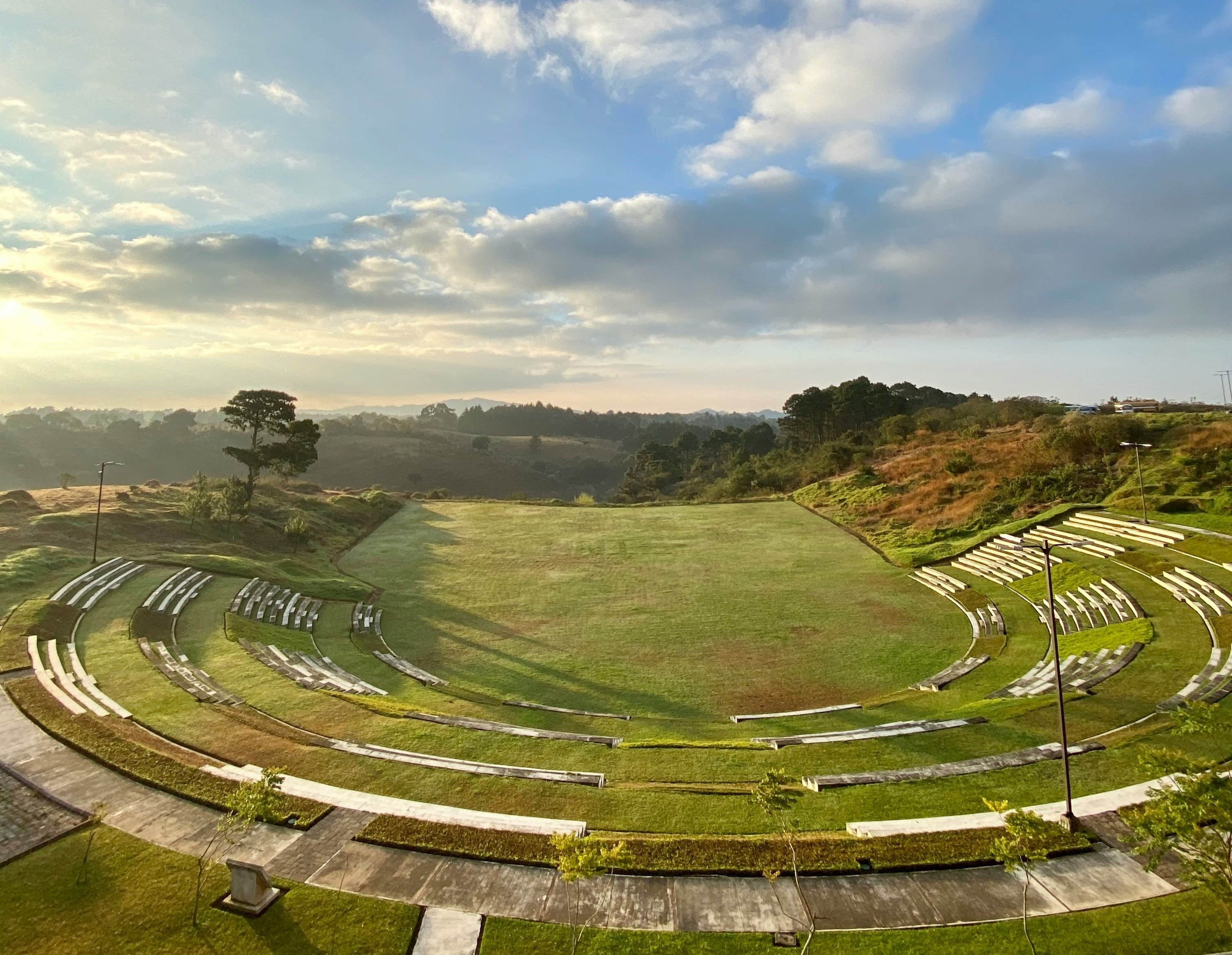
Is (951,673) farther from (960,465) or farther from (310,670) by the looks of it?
(960,465)

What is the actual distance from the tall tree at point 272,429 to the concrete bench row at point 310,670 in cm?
3520

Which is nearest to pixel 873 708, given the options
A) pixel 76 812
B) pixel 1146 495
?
pixel 76 812

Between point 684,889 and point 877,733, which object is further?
point 877,733

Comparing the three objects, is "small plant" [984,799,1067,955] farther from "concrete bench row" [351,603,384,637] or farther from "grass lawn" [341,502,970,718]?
"concrete bench row" [351,603,384,637]

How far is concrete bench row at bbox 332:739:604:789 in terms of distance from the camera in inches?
622

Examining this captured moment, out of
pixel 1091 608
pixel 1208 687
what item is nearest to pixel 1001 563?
pixel 1091 608

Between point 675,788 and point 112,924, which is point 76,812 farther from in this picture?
point 675,788

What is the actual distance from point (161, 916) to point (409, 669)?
1591 cm

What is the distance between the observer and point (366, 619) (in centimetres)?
3378

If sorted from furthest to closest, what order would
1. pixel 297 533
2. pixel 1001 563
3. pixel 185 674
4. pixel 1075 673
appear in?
1. pixel 297 533
2. pixel 1001 563
3. pixel 185 674
4. pixel 1075 673

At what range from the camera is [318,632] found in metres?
31.3

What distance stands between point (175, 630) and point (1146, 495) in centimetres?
5389

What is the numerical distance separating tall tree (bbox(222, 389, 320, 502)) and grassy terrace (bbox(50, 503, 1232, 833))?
57.2ft

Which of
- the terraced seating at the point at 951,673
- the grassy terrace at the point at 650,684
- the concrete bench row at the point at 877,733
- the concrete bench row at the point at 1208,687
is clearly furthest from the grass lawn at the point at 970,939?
the terraced seating at the point at 951,673
